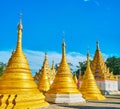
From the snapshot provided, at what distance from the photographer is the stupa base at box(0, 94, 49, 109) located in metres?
17.5

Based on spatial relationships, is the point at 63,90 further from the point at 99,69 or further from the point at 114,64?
the point at 114,64

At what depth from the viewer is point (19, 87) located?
1909cm

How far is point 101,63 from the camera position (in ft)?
164

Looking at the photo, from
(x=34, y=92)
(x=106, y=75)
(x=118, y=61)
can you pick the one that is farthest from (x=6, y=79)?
(x=118, y=61)

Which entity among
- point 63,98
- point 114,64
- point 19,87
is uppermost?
point 114,64

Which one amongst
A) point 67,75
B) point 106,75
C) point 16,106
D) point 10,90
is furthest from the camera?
point 106,75

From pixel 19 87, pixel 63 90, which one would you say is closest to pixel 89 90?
pixel 63 90

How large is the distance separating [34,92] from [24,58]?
9.31ft

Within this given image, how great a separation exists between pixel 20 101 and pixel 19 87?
124cm

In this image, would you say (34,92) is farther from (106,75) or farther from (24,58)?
(106,75)

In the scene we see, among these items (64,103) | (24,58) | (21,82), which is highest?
(24,58)

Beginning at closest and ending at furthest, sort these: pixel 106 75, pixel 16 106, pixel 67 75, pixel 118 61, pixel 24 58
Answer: pixel 16 106, pixel 24 58, pixel 67 75, pixel 106 75, pixel 118 61

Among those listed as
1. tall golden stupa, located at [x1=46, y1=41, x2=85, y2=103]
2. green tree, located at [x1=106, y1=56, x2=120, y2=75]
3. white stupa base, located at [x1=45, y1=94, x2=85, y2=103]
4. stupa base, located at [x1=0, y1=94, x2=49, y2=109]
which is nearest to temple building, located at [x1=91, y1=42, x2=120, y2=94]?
tall golden stupa, located at [x1=46, y1=41, x2=85, y2=103]

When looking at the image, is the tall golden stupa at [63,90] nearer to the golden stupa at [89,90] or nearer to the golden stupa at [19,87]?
the golden stupa at [19,87]
